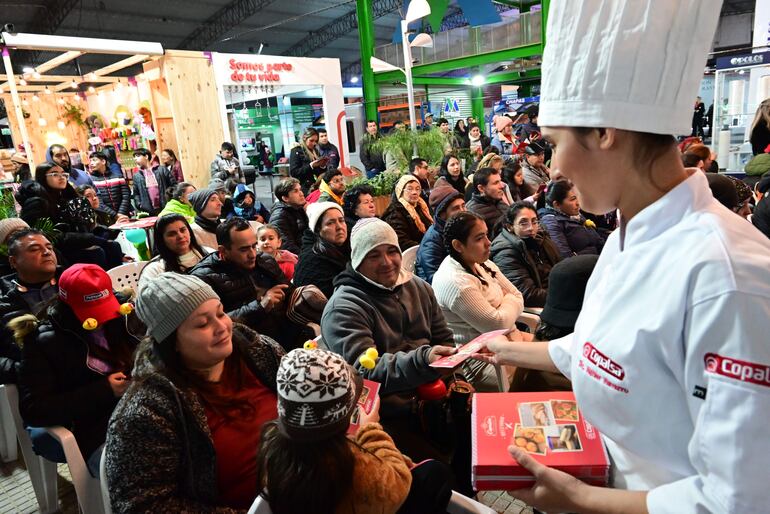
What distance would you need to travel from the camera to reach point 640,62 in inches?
29.5

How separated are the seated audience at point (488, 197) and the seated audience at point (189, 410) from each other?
343 cm

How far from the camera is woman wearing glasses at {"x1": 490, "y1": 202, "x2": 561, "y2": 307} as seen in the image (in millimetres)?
3441

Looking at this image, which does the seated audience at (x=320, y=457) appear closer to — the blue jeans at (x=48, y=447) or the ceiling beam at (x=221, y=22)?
the blue jeans at (x=48, y=447)

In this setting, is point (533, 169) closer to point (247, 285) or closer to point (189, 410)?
point (247, 285)

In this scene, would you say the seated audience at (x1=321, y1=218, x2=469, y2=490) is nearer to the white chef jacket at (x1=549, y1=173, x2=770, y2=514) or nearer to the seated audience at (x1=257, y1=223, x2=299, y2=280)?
the white chef jacket at (x1=549, y1=173, x2=770, y2=514)

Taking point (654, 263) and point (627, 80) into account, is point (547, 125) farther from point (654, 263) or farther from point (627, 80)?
point (654, 263)

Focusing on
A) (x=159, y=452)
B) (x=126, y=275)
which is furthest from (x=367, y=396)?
(x=126, y=275)

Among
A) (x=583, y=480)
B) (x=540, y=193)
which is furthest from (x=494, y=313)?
(x=540, y=193)

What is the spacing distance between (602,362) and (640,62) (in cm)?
46

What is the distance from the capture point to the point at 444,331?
2496mm

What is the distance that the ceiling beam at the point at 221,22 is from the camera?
67.3 feet

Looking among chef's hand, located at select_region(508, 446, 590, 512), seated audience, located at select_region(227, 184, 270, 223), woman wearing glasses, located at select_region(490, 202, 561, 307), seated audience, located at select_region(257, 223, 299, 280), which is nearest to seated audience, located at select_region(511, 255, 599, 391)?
chef's hand, located at select_region(508, 446, 590, 512)

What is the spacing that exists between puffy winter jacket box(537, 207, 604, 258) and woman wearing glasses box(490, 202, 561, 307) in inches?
17.5

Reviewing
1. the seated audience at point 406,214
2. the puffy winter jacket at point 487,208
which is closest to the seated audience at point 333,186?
the seated audience at point 406,214
